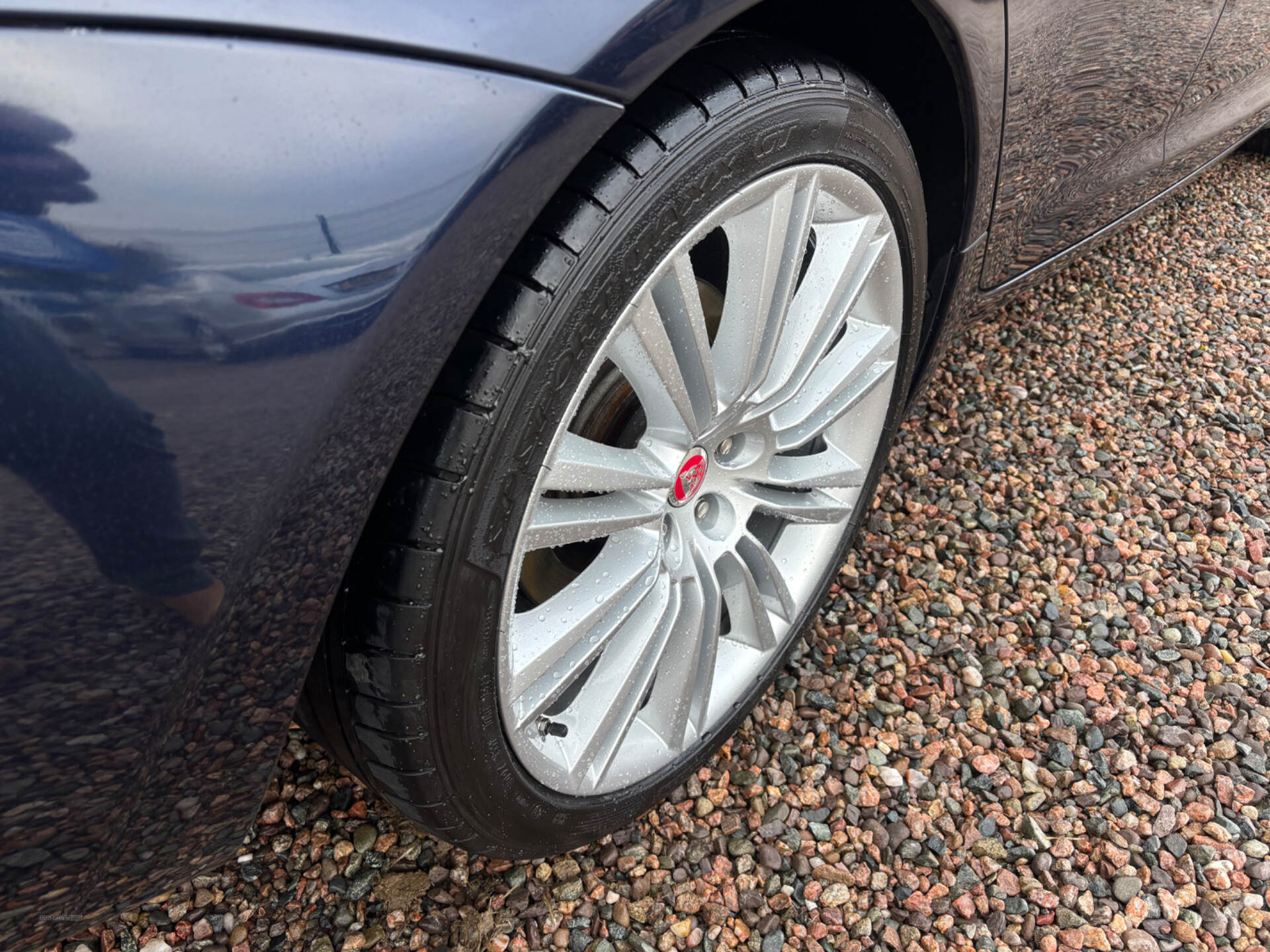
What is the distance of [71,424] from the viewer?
0.62 metres

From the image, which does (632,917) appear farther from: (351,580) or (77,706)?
(77,706)

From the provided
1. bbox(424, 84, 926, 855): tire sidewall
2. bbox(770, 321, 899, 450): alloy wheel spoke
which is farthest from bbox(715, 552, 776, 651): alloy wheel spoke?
bbox(424, 84, 926, 855): tire sidewall

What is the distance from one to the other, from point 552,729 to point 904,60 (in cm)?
109

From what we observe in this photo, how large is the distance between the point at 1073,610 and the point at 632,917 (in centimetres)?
116

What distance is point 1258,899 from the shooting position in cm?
152

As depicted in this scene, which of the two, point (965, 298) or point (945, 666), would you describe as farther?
point (945, 666)

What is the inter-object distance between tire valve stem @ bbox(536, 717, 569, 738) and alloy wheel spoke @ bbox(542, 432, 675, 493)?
13.2 inches

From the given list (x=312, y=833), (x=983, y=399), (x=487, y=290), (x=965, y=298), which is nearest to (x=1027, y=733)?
(x=965, y=298)

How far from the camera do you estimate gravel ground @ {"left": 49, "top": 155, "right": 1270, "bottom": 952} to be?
1.41 metres

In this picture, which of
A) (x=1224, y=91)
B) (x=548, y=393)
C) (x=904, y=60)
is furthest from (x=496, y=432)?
(x=1224, y=91)

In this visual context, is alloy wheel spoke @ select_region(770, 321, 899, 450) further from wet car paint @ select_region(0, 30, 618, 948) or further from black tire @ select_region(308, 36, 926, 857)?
wet car paint @ select_region(0, 30, 618, 948)

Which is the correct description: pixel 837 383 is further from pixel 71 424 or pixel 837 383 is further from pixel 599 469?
pixel 71 424

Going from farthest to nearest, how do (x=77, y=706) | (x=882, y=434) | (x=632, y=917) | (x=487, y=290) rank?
1. (x=882, y=434)
2. (x=632, y=917)
3. (x=487, y=290)
4. (x=77, y=706)

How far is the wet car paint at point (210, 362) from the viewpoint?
588 mm
